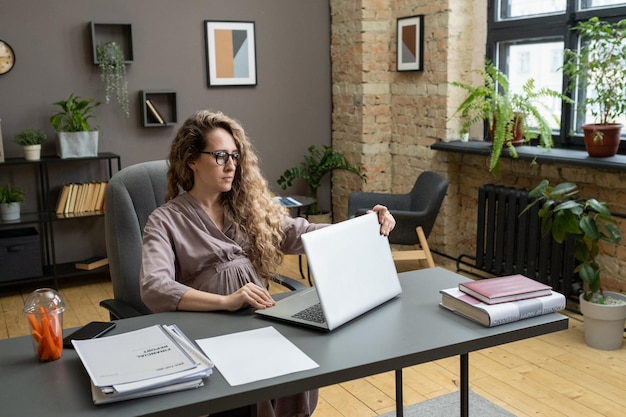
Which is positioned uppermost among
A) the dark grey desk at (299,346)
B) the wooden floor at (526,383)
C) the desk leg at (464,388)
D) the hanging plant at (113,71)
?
the hanging plant at (113,71)

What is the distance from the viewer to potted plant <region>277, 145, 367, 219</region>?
18.2 feet

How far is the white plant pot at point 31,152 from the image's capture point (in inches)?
178

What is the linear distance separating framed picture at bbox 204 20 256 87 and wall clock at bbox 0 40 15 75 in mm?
1391

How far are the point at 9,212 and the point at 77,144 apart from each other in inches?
25.0

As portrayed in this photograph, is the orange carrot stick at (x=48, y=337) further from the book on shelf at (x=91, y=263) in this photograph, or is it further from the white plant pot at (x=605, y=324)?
the book on shelf at (x=91, y=263)

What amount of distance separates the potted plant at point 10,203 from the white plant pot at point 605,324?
11.8 ft

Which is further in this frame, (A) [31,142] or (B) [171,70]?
(B) [171,70]

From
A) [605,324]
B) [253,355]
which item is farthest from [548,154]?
[253,355]

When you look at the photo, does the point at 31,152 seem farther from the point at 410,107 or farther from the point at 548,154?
the point at 548,154

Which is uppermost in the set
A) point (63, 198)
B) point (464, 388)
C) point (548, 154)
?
point (548, 154)

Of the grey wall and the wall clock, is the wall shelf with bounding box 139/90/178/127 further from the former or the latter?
the wall clock

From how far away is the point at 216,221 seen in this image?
7.46 ft

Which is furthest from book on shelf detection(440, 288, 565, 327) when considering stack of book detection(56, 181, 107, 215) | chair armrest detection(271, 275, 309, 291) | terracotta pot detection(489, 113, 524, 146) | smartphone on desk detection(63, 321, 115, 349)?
stack of book detection(56, 181, 107, 215)

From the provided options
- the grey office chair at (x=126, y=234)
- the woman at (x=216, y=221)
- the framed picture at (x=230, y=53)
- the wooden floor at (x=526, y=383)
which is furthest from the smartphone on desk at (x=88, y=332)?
the framed picture at (x=230, y=53)
